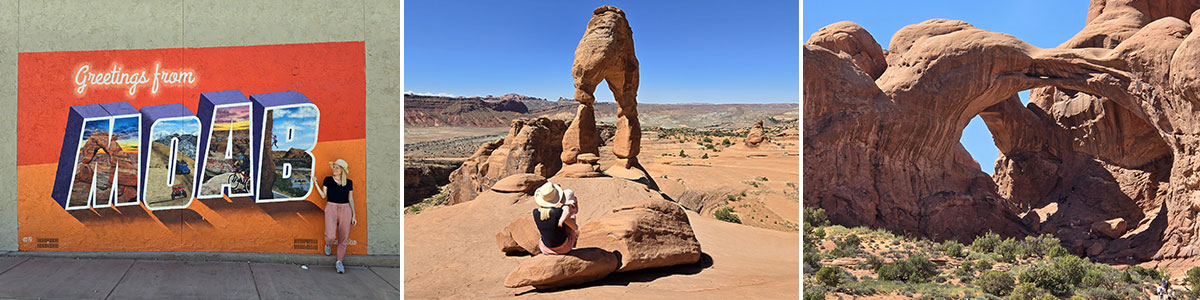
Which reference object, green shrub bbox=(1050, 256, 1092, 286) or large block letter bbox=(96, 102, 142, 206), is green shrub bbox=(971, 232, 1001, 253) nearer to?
green shrub bbox=(1050, 256, 1092, 286)

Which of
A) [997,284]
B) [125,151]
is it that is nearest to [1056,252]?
[997,284]

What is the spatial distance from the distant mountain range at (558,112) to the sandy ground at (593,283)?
179 feet

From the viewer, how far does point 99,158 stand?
722cm

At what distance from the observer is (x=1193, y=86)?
1176 centimetres

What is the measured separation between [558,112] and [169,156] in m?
71.3

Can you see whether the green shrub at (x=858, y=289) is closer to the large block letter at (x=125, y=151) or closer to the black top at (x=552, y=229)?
the black top at (x=552, y=229)

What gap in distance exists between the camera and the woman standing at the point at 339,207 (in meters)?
6.88

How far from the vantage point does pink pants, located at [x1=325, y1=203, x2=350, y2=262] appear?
6.90 meters

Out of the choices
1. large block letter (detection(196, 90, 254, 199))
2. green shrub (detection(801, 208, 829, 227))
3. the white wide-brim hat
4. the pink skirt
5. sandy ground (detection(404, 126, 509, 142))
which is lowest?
green shrub (detection(801, 208, 829, 227))

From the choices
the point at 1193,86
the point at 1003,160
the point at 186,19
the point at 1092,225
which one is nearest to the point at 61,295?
the point at 186,19

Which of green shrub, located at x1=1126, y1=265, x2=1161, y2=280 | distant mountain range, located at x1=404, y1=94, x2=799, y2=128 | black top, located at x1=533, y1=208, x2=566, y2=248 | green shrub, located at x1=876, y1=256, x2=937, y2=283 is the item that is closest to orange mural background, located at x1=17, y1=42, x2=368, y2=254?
black top, located at x1=533, y1=208, x2=566, y2=248

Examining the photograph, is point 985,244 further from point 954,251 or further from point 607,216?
point 607,216

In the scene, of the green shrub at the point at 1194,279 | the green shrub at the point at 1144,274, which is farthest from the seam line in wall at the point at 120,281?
the green shrub at the point at 1144,274

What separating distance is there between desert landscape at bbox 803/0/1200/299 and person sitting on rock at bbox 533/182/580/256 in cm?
648
